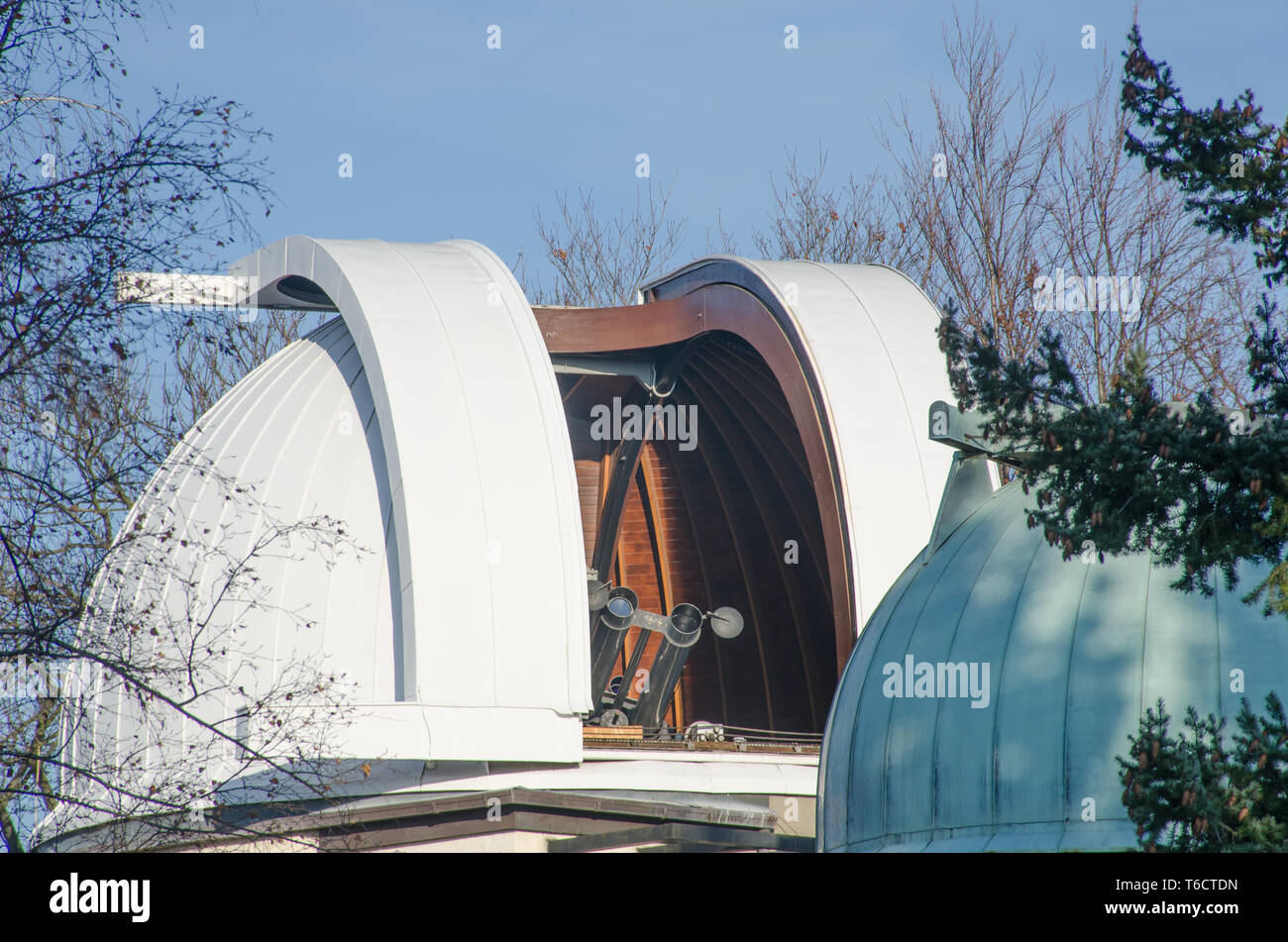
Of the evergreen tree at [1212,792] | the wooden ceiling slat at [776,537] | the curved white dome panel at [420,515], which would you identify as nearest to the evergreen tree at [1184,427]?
the evergreen tree at [1212,792]

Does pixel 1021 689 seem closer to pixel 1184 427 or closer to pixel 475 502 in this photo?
pixel 1184 427

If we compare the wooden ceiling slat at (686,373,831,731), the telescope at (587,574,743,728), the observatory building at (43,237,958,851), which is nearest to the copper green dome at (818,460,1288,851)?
the observatory building at (43,237,958,851)

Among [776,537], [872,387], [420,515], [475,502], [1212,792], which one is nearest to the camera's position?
[1212,792]

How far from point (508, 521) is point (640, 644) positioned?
473cm

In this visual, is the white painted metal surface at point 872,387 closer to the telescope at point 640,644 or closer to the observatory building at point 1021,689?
the telescope at point 640,644

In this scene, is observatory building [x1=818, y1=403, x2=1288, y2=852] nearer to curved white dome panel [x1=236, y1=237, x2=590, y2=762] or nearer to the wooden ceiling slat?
curved white dome panel [x1=236, y1=237, x2=590, y2=762]

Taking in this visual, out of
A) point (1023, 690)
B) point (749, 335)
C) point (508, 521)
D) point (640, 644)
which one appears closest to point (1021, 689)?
point (1023, 690)

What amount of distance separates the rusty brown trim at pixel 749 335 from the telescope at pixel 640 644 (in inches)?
58.4

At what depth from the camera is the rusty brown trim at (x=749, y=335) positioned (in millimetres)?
12844

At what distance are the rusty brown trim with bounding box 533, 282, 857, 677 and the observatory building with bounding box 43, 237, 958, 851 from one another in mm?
34

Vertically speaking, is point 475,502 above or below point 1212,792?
above

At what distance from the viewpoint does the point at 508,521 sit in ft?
40.1

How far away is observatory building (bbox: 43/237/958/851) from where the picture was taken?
37.5 feet
